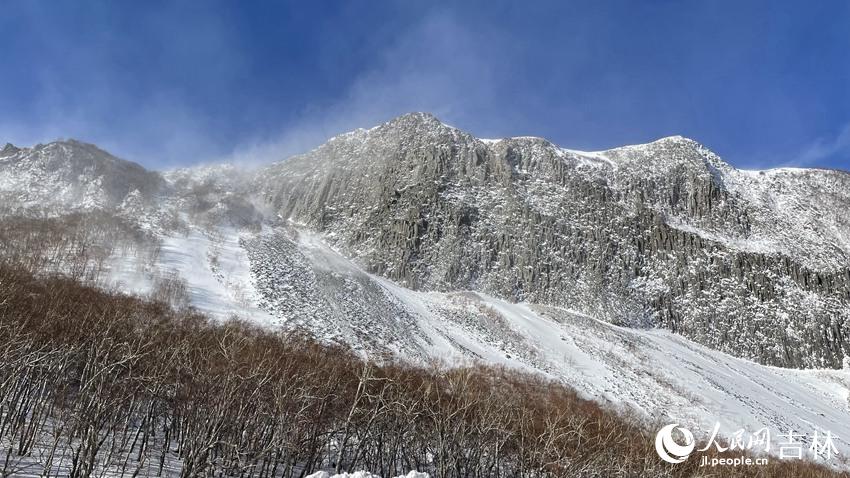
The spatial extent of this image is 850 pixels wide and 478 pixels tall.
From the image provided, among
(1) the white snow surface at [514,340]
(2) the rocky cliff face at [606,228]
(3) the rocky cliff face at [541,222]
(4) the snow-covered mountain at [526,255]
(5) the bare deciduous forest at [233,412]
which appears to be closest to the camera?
(5) the bare deciduous forest at [233,412]

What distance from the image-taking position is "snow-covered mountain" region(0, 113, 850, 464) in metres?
45.5

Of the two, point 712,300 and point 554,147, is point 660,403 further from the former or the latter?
point 554,147

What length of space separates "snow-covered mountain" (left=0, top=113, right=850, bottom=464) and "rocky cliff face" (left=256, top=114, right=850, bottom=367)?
Answer: 0.45 m

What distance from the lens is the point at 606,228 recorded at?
93.1 metres

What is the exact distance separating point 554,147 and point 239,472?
11521 centimetres

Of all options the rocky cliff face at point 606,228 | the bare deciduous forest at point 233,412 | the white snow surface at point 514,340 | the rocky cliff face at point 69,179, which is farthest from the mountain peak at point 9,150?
the bare deciduous forest at point 233,412

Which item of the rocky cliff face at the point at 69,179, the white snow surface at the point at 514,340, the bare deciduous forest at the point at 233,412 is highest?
the rocky cliff face at the point at 69,179

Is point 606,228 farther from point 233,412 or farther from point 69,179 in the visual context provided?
point 69,179

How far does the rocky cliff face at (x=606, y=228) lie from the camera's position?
80.3 meters

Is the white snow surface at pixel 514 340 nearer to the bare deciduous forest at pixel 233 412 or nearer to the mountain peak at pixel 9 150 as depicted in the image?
the bare deciduous forest at pixel 233 412

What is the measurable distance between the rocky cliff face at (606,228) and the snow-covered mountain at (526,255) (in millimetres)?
450

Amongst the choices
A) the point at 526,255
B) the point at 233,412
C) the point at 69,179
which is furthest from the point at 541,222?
the point at 69,179

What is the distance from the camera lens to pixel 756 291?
84.0m

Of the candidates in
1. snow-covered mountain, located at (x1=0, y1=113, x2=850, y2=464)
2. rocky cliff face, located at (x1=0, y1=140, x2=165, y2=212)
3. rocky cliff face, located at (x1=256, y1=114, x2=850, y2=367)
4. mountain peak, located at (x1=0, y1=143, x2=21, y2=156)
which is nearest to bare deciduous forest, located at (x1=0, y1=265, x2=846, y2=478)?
snow-covered mountain, located at (x1=0, y1=113, x2=850, y2=464)
